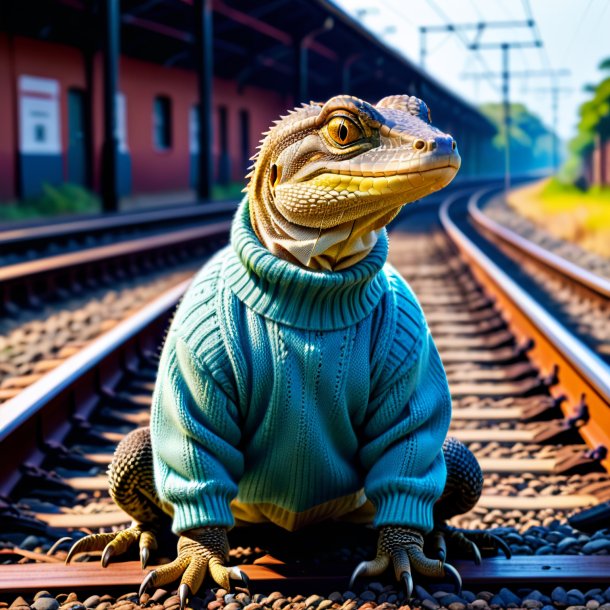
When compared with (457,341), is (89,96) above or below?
above

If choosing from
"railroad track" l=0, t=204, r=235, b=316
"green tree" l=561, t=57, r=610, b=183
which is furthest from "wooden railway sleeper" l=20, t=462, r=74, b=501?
"green tree" l=561, t=57, r=610, b=183

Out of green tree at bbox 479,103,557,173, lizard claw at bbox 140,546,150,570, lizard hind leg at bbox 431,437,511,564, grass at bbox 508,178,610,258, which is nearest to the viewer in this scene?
lizard claw at bbox 140,546,150,570

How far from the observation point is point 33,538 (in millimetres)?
3244

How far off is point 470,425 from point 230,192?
25.9m

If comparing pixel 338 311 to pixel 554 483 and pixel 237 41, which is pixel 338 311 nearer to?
pixel 554 483

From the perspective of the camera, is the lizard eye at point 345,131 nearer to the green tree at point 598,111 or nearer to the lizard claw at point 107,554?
Answer: the lizard claw at point 107,554

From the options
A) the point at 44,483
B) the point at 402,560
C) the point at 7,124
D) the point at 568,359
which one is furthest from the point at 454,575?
the point at 7,124

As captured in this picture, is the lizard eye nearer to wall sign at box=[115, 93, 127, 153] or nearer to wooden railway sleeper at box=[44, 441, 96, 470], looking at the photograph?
wooden railway sleeper at box=[44, 441, 96, 470]

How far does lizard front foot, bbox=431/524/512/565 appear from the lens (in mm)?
2795

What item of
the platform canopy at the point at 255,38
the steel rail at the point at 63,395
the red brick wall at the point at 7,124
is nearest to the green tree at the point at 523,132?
the platform canopy at the point at 255,38

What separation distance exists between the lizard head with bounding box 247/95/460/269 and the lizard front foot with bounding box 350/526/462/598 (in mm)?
768

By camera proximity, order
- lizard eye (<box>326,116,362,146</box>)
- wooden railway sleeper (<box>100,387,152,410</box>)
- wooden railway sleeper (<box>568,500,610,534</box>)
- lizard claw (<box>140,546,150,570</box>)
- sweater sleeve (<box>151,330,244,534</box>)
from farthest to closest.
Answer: wooden railway sleeper (<box>100,387,152,410</box>) < wooden railway sleeper (<box>568,500,610,534</box>) < lizard claw (<box>140,546,150,570</box>) < sweater sleeve (<box>151,330,244,534</box>) < lizard eye (<box>326,116,362,146</box>)

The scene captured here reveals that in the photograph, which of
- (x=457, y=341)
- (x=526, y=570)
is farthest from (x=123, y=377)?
(x=526, y=570)

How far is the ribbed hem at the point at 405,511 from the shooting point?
2.59 m
